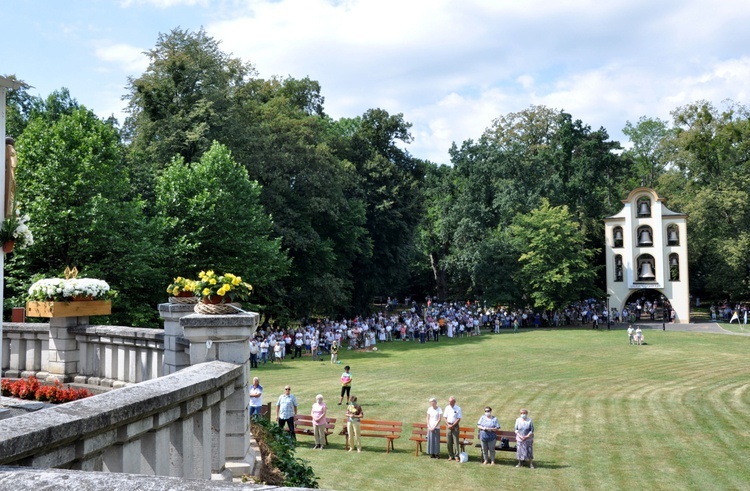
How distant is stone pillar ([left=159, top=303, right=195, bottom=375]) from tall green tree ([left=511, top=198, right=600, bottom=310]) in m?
48.5

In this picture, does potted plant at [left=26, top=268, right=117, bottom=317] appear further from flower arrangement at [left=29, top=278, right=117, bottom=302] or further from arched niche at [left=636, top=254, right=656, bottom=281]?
arched niche at [left=636, top=254, right=656, bottom=281]

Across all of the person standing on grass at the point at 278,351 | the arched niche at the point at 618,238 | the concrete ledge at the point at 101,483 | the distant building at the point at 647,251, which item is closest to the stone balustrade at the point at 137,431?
the concrete ledge at the point at 101,483

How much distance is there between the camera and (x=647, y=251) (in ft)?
191

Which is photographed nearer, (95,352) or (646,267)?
(95,352)

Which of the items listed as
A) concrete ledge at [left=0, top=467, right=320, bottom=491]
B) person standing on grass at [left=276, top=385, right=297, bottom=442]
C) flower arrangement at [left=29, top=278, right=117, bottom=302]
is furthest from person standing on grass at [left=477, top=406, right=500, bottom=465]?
concrete ledge at [left=0, top=467, right=320, bottom=491]

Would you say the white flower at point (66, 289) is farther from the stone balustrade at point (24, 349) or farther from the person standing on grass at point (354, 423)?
the person standing on grass at point (354, 423)

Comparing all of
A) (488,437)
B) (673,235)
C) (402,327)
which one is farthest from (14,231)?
(673,235)

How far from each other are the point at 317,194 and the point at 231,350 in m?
38.9

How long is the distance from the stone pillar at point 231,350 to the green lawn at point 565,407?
26.1 feet

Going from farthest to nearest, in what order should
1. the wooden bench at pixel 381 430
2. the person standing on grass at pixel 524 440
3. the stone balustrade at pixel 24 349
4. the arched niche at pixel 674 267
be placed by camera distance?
the arched niche at pixel 674 267, the wooden bench at pixel 381 430, the person standing on grass at pixel 524 440, the stone balustrade at pixel 24 349

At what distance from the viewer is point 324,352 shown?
40438mm

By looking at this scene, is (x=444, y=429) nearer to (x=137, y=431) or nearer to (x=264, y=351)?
(x=137, y=431)

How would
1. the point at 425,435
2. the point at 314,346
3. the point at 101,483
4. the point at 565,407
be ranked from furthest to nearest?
the point at 314,346 → the point at 565,407 → the point at 425,435 → the point at 101,483

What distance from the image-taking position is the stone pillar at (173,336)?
8.05m
